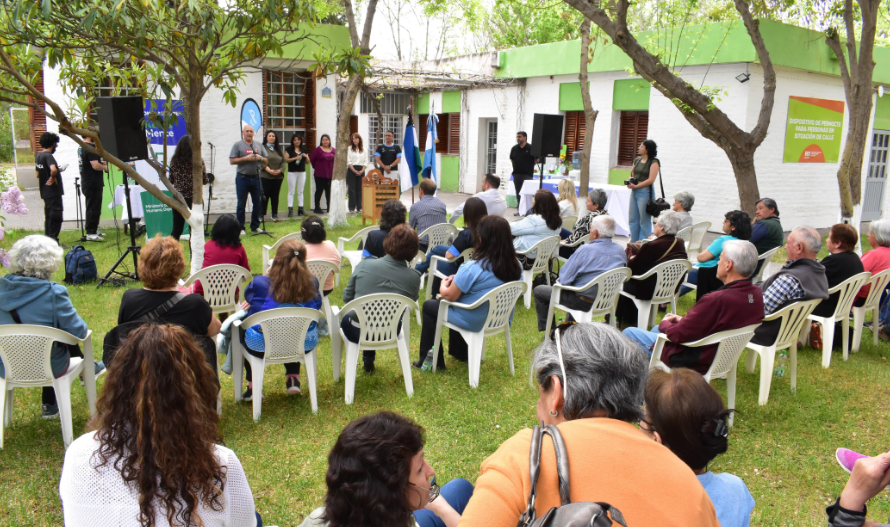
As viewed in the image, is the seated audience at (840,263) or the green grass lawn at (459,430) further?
the seated audience at (840,263)

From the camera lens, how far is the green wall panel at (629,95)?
12.9 meters

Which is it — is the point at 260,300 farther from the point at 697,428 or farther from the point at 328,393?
the point at 697,428

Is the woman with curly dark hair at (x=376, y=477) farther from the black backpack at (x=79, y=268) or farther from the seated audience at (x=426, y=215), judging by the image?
the black backpack at (x=79, y=268)

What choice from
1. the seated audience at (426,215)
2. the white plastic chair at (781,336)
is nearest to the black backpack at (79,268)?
the seated audience at (426,215)

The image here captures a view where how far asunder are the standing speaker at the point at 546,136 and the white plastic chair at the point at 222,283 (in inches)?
292

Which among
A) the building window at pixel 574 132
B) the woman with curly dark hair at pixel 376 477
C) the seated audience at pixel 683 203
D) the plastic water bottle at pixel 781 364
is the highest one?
the building window at pixel 574 132

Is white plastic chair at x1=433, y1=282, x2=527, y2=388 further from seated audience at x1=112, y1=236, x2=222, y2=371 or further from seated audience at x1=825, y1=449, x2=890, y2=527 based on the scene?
Answer: seated audience at x1=825, y1=449, x2=890, y2=527

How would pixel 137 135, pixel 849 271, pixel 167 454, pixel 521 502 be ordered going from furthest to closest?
pixel 137 135
pixel 849 271
pixel 167 454
pixel 521 502

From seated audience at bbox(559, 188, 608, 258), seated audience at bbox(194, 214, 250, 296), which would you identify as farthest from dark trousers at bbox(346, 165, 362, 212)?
seated audience at bbox(194, 214, 250, 296)

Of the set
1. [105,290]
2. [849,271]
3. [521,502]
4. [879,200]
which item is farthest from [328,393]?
[879,200]

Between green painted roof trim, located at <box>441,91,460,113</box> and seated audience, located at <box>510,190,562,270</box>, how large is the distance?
11.9m

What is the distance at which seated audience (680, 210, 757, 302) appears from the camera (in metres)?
5.53

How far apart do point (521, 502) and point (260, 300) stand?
2.97m

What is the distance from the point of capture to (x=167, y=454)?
1.61 meters
